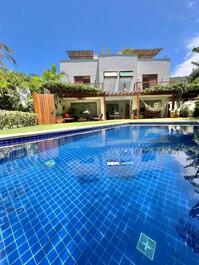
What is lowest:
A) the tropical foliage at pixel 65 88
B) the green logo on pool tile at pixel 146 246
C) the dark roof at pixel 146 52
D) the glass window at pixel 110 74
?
the green logo on pool tile at pixel 146 246

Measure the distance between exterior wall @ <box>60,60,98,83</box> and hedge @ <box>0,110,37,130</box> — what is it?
9.85 meters

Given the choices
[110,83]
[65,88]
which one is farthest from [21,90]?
[110,83]

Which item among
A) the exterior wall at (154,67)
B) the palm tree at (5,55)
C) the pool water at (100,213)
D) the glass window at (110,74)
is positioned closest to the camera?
the pool water at (100,213)

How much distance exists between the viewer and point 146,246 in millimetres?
1878

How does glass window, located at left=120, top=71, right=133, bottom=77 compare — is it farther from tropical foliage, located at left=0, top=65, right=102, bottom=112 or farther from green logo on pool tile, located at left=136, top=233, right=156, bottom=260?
green logo on pool tile, located at left=136, top=233, right=156, bottom=260

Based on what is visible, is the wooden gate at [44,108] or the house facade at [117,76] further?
the house facade at [117,76]

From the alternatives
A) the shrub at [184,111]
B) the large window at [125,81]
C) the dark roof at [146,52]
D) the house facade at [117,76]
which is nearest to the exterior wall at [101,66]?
the house facade at [117,76]

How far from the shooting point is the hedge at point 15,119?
913cm

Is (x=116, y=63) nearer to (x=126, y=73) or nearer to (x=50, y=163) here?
(x=126, y=73)

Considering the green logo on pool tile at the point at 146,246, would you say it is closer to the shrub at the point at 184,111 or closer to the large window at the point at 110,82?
the shrub at the point at 184,111

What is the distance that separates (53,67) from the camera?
17.2 meters

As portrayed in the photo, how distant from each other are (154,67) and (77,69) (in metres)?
10.0

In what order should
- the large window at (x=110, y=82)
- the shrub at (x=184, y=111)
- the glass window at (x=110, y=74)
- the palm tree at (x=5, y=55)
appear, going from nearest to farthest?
1. the palm tree at (x=5, y=55)
2. the shrub at (x=184, y=111)
3. the glass window at (x=110, y=74)
4. the large window at (x=110, y=82)

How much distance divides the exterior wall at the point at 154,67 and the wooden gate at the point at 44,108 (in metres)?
12.7
